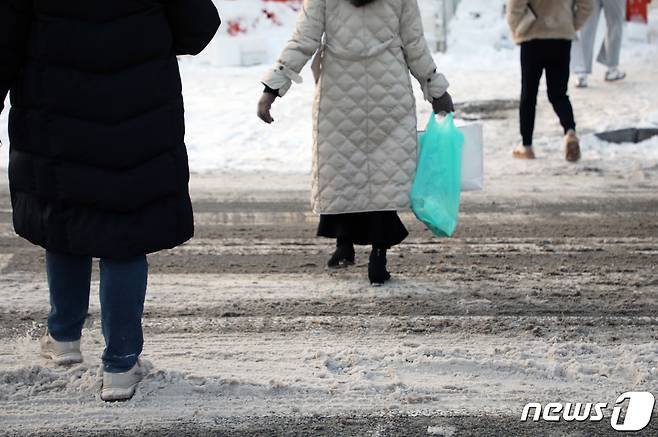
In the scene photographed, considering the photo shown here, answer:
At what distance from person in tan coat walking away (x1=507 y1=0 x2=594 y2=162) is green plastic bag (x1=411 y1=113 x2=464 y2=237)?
3356 millimetres

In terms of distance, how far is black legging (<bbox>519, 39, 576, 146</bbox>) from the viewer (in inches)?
360

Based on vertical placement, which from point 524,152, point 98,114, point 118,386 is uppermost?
point 98,114

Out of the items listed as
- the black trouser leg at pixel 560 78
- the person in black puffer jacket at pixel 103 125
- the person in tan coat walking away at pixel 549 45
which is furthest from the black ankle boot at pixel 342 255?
the black trouser leg at pixel 560 78

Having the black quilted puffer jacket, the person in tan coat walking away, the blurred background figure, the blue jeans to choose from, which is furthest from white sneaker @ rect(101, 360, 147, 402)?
the blurred background figure

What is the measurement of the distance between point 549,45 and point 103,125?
5.76 metres

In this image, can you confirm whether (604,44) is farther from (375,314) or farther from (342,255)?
(375,314)

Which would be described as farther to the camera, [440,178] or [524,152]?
[524,152]

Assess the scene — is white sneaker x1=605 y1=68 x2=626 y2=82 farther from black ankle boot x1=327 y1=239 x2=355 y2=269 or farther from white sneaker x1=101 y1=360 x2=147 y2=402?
white sneaker x1=101 y1=360 x2=147 y2=402

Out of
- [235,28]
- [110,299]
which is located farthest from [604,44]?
[110,299]

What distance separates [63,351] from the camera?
462 centimetres

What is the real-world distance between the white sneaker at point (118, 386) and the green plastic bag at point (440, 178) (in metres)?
Answer: 2.04

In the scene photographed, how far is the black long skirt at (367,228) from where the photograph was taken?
594cm

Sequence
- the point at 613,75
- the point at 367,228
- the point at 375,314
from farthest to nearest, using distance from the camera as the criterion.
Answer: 1. the point at 613,75
2. the point at 367,228
3. the point at 375,314

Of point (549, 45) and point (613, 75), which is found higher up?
point (549, 45)
